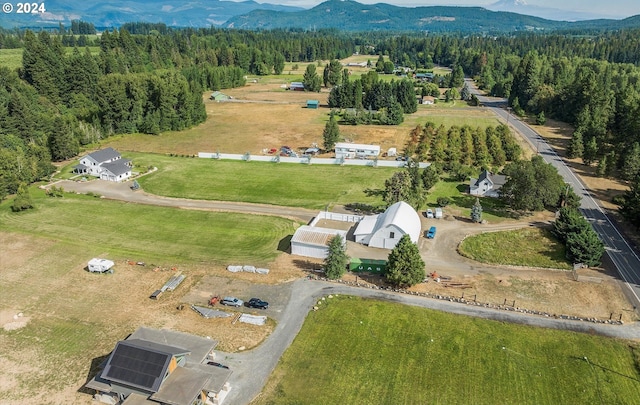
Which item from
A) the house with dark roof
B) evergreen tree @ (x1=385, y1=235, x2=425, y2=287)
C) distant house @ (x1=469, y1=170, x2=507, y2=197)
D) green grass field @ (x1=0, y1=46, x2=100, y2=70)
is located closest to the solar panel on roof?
the house with dark roof

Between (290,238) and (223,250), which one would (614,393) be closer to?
(290,238)

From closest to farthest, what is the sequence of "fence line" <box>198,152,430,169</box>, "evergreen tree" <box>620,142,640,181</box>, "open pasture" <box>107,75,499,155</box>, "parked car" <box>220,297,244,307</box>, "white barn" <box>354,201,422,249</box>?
"parked car" <box>220,297,244,307</box>, "white barn" <box>354,201,422,249</box>, "evergreen tree" <box>620,142,640,181</box>, "fence line" <box>198,152,430,169</box>, "open pasture" <box>107,75,499,155</box>

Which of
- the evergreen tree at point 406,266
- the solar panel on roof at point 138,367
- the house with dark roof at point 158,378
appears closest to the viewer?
the house with dark roof at point 158,378

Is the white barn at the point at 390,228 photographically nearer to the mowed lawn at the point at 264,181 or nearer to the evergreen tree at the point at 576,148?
the mowed lawn at the point at 264,181

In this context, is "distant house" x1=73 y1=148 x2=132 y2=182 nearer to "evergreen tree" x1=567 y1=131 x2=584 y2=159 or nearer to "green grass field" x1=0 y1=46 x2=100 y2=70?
"green grass field" x1=0 y1=46 x2=100 y2=70

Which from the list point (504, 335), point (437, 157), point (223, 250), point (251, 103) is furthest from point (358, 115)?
point (504, 335)

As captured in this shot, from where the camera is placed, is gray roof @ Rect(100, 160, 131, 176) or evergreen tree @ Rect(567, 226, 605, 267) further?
gray roof @ Rect(100, 160, 131, 176)

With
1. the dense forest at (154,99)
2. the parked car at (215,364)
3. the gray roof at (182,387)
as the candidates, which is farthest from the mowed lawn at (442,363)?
the dense forest at (154,99)
